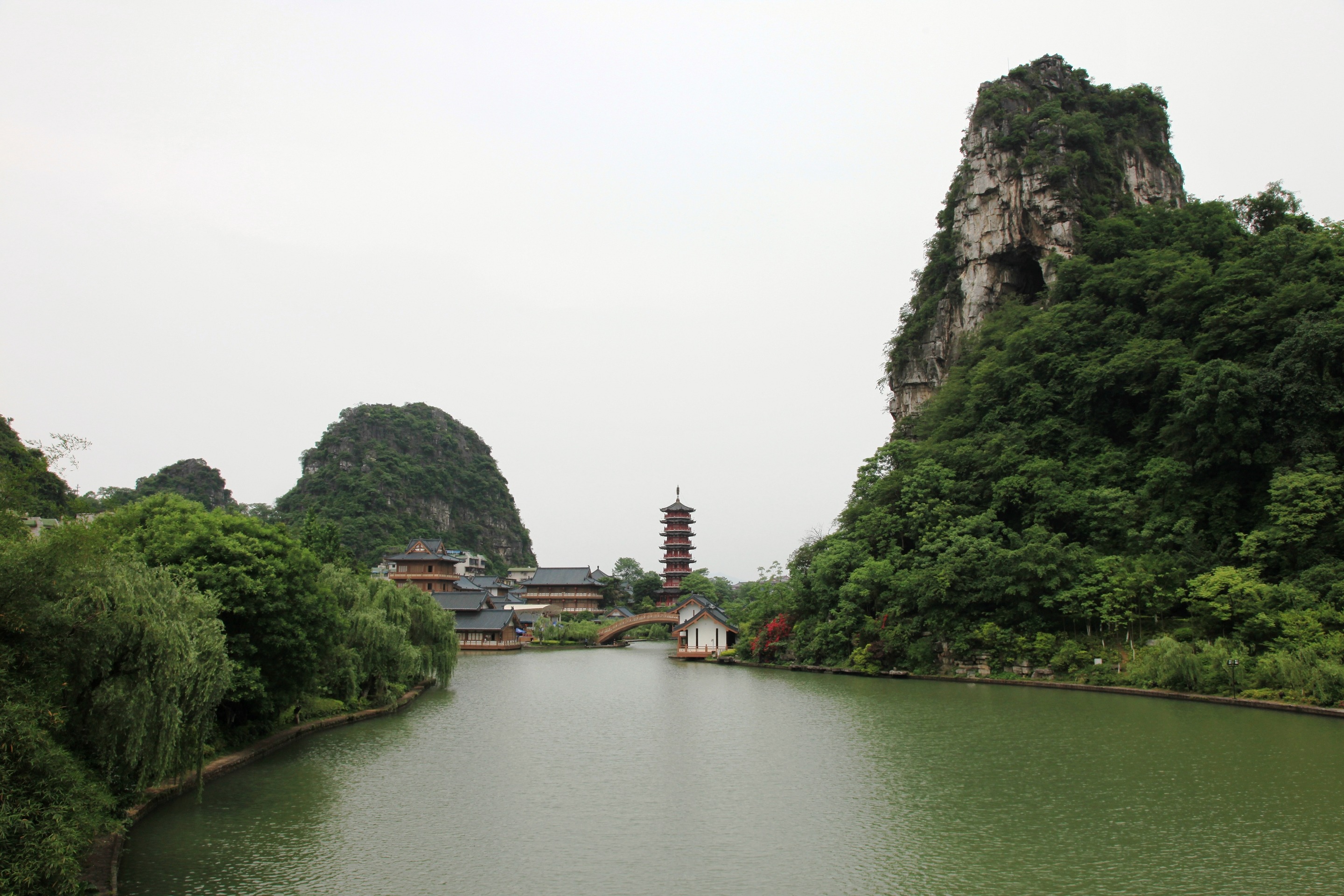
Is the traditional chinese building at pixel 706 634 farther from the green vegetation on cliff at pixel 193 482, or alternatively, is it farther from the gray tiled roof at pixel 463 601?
the green vegetation on cliff at pixel 193 482

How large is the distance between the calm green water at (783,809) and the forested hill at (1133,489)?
371 cm

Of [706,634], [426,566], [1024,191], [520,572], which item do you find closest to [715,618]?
[706,634]

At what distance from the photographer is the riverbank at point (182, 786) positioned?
24.6 feet

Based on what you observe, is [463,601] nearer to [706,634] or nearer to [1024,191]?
[706,634]

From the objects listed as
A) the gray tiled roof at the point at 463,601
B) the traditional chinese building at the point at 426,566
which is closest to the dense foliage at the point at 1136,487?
the gray tiled roof at the point at 463,601

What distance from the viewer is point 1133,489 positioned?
27.4m

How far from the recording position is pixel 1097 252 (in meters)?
36.7

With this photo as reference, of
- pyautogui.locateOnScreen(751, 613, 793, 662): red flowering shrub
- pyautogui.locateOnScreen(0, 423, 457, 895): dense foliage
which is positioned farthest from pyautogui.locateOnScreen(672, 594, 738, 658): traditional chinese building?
pyautogui.locateOnScreen(0, 423, 457, 895): dense foliage

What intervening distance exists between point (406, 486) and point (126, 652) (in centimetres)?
8175

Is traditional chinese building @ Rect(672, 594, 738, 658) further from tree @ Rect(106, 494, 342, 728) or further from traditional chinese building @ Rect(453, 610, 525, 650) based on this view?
tree @ Rect(106, 494, 342, 728)

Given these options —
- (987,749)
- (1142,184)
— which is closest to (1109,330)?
(1142,184)

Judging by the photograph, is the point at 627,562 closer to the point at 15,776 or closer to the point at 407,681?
the point at 407,681

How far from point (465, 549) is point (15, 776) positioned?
83.3m

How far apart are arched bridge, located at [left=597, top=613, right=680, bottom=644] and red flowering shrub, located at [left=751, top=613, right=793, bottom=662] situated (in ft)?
46.4
